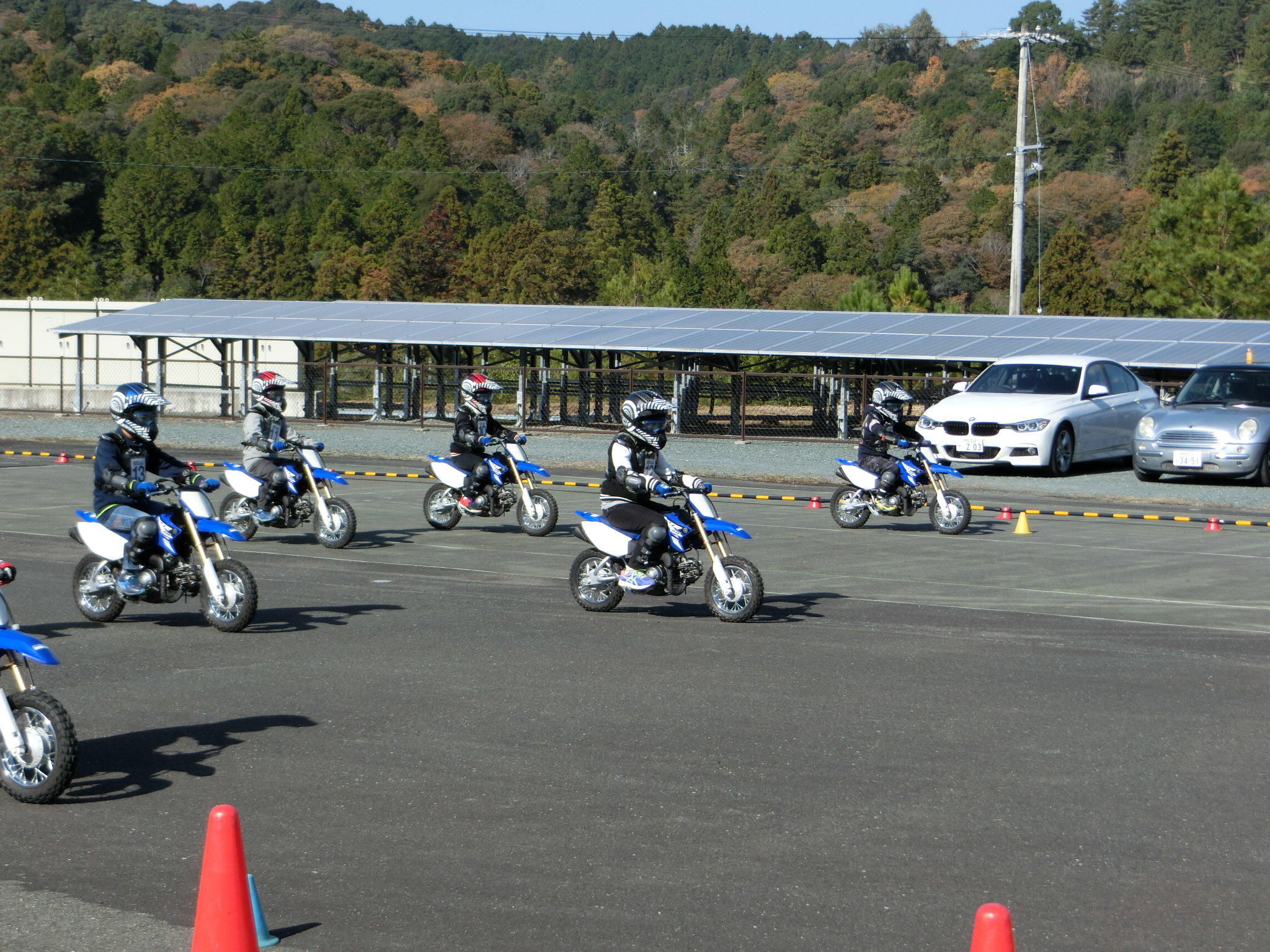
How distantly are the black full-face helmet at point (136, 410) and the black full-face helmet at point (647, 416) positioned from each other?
3.43 metres

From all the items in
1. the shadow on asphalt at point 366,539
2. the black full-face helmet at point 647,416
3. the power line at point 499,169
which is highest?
the power line at point 499,169

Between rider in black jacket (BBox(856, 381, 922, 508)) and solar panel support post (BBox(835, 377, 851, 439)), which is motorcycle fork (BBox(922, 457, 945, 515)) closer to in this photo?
rider in black jacket (BBox(856, 381, 922, 508))

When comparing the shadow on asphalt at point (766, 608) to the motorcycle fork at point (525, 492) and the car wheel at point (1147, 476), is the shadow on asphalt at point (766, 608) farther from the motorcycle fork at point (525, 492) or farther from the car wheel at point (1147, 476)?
the car wheel at point (1147, 476)

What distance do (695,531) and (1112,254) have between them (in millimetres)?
73204

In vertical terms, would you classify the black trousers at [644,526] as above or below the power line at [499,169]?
below

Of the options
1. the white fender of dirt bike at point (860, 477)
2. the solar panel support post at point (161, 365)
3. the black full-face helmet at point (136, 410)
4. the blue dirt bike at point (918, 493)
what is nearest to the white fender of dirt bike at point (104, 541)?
the black full-face helmet at point (136, 410)

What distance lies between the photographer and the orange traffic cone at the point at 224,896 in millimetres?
4703

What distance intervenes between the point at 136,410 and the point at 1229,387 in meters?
18.0

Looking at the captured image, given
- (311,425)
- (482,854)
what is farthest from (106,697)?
(311,425)

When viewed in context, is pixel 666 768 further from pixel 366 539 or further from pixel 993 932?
pixel 366 539

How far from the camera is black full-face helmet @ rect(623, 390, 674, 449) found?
11719 mm

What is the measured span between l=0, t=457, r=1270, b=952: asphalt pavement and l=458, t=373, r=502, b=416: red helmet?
376 centimetres

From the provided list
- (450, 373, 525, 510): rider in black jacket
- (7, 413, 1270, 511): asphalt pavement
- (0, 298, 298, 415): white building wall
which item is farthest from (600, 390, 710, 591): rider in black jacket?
(0, 298, 298, 415): white building wall

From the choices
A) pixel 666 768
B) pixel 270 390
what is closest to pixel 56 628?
pixel 270 390
